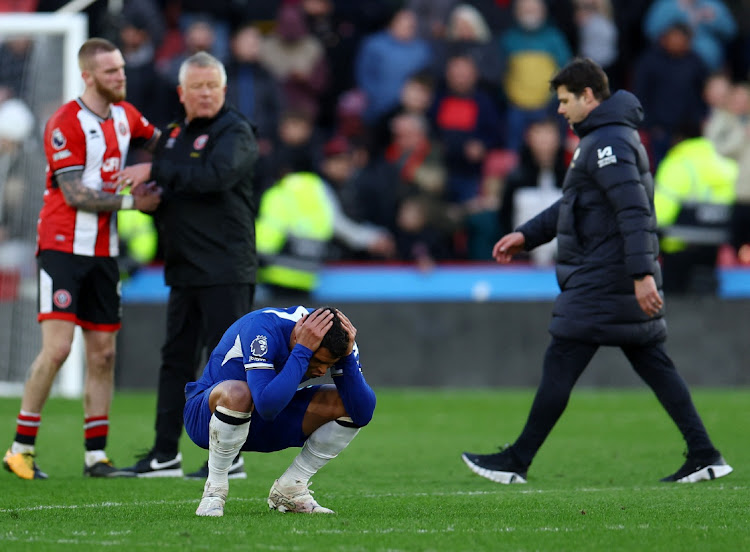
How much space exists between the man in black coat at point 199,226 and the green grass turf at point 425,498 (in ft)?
2.21

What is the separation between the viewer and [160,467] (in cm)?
834

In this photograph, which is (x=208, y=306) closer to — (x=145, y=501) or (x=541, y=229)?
(x=145, y=501)

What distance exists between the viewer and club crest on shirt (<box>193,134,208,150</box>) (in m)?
8.16

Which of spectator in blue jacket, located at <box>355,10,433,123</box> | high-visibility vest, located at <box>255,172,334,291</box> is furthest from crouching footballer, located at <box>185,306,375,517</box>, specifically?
spectator in blue jacket, located at <box>355,10,433,123</box>

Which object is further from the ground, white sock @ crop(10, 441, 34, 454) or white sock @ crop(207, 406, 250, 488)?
white sock @ crop(207, 406, 250, 488)

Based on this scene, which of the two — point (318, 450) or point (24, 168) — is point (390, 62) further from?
point (318, 450)

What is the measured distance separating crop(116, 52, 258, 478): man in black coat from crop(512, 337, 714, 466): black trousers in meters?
1.71

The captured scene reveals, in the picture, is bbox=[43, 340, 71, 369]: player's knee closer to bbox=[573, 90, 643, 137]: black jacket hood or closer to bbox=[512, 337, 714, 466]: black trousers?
bbox=[512, 337, 714, 466]: black trousers

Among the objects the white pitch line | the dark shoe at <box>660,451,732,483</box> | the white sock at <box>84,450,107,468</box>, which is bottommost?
the white sock at <box>84,450,107,468</box>

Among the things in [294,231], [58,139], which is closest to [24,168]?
[294,231]

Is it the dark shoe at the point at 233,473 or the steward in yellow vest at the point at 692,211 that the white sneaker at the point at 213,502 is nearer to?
the dark shoe at the point at 233,473

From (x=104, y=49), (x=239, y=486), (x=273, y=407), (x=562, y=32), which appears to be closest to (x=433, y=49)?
(x=562, y=32)

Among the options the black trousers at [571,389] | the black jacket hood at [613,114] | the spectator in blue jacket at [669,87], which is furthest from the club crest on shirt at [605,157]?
the spectator in blue jacket at [669,87]

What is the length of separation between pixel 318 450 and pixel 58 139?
9.73 feet
